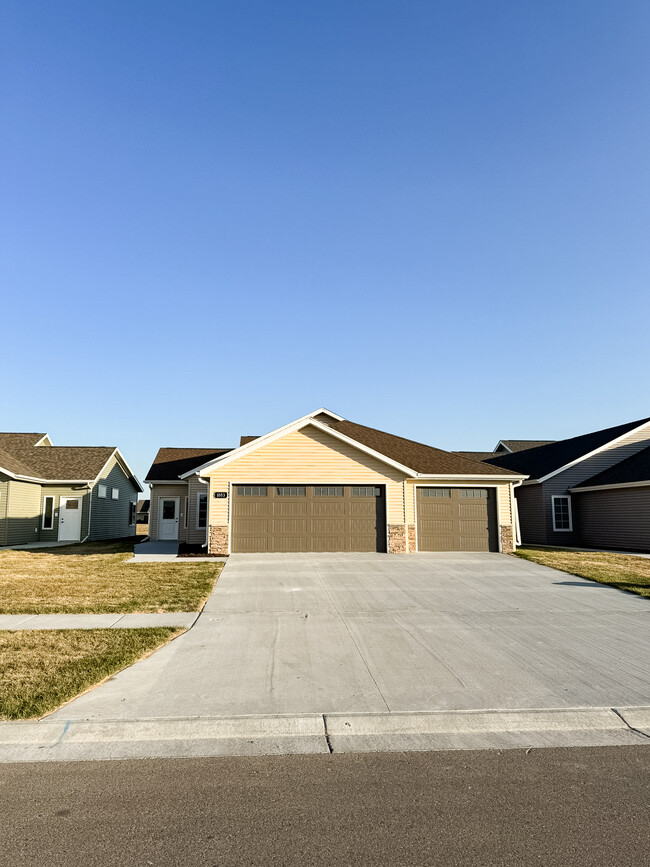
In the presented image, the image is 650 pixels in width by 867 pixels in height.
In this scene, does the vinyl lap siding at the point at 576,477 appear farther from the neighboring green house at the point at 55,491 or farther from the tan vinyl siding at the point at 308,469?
the neighboring green house at the point at 55,491

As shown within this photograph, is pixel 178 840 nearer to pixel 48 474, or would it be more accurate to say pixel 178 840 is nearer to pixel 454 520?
pixel 454 520

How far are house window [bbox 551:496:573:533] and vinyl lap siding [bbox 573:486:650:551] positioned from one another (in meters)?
0.46

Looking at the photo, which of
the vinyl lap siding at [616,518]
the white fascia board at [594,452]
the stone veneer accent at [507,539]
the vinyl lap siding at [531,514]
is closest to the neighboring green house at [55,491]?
the stone veneer accent at [507,539]

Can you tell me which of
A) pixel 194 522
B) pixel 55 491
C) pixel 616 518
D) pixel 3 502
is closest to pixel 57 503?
pixel 55 491

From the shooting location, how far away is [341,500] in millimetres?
20781

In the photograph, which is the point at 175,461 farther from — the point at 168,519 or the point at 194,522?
the point at 194,522

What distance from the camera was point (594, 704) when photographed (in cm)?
596

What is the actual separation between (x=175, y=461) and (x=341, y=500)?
11.7m

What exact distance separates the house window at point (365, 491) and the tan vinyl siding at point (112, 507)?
14807 mm

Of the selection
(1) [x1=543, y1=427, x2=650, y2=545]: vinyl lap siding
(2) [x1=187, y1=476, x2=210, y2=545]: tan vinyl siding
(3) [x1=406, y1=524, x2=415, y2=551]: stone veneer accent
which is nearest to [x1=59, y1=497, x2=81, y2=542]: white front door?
(2) [x1=187, y1=476, x2=210, y2=545]: tan vinyl siding

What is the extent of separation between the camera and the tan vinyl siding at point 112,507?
2917 cm

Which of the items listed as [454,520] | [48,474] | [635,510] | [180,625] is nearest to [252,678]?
[180,625]

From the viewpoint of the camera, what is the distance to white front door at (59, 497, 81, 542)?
27422 millimetres

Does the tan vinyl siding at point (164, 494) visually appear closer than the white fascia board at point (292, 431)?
No
